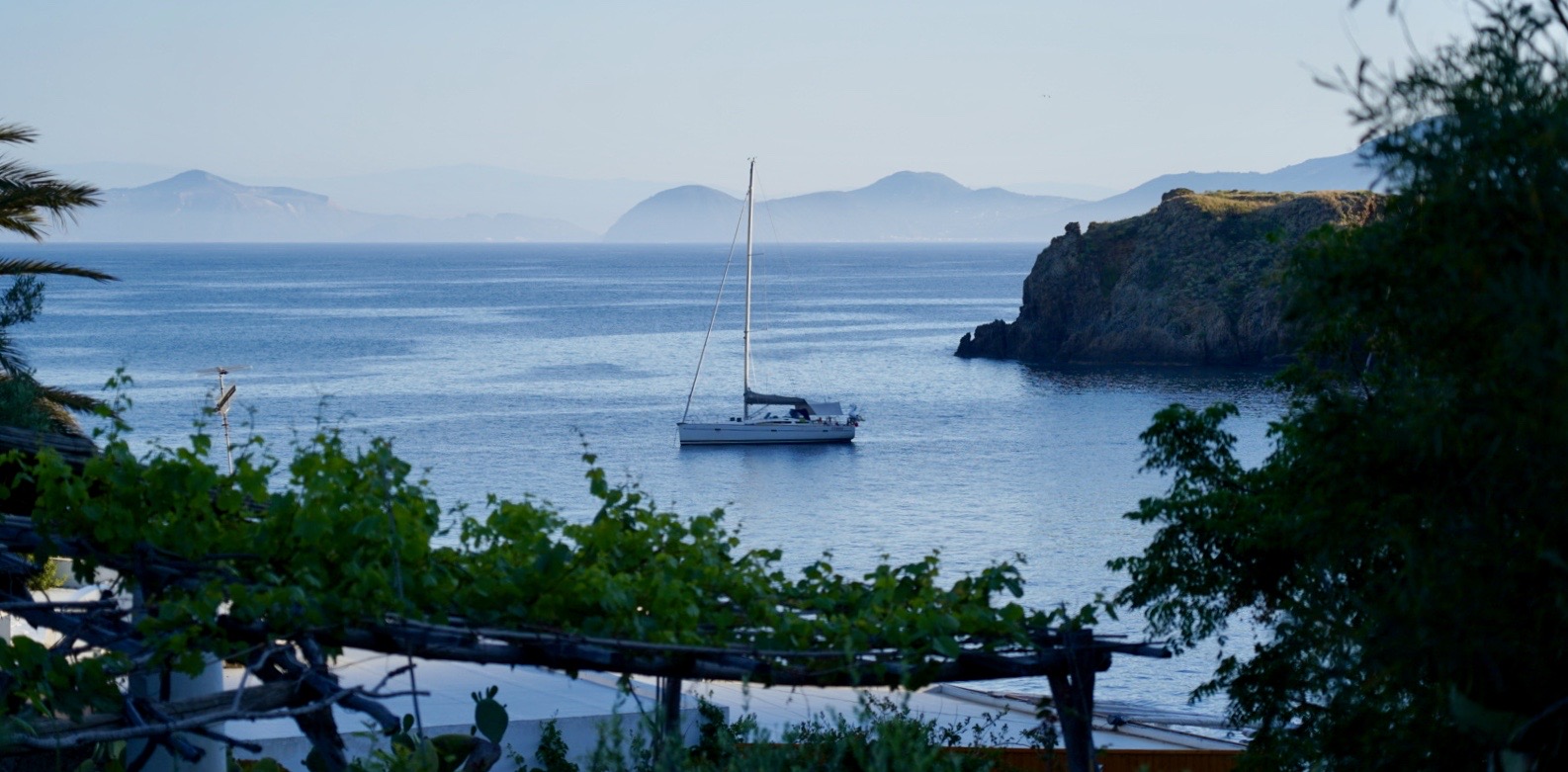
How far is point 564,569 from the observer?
4672mm

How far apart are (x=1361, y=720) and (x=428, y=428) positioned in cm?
4845

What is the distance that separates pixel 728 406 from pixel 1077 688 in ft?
187

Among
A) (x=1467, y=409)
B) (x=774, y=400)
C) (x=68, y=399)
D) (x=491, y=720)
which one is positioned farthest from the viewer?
(x=774, y=400)

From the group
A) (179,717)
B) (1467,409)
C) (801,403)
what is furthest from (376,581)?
(801,403)

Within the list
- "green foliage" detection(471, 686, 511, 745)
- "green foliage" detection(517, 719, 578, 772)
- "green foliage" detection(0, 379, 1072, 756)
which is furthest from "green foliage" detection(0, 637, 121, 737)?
"green foliage" detection(517, 719, 578, 772)

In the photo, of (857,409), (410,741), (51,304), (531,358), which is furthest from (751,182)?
(51,304)

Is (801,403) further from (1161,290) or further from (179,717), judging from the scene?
(179,717)

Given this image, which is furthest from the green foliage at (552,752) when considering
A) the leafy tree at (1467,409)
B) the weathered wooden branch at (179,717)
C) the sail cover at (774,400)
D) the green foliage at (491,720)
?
the sail cover at (774,400)

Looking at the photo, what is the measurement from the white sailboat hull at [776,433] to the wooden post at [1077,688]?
4863cm

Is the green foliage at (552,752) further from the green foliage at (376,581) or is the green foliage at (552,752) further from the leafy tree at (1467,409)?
the leafy tree at (1467,409)

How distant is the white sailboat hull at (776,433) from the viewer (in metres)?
53.8

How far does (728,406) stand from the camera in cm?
6166

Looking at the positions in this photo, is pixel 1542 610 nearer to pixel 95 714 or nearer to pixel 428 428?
pixel 95 714

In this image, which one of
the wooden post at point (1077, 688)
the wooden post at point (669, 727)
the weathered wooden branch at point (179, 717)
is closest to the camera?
the weathered wooden branch at point (179, 717)
